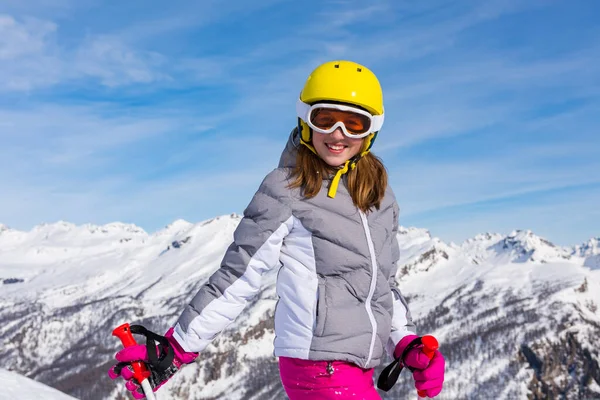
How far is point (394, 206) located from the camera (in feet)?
17.6

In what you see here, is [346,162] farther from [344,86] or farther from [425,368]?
[425,368]

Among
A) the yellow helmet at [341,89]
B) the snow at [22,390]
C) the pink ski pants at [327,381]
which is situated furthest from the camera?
the snow at [22,390]

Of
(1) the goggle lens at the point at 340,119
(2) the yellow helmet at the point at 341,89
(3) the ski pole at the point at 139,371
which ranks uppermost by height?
(2) the yellow helmet at the point at 341,89

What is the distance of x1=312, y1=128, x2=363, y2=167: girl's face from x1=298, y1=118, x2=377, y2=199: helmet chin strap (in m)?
0.05

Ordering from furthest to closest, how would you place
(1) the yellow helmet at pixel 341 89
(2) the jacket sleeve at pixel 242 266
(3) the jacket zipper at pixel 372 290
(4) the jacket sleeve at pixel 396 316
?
(4) the jacket sleeve at pixel 396 316 → (1) the yellow helmet at pixel 341 89 → (3) the jacket zipper at pixel 372 290 → (2) the jacket sleeve at pixel 242 266

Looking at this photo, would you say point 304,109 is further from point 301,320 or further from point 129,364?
point 129,364

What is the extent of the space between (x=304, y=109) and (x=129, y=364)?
2671 millimetres

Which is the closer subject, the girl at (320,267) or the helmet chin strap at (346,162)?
the girl at (320,267)

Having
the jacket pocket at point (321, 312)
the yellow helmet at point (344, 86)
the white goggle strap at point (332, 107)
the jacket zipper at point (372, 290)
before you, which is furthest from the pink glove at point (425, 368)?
the yellow helmet at point (344, 86)

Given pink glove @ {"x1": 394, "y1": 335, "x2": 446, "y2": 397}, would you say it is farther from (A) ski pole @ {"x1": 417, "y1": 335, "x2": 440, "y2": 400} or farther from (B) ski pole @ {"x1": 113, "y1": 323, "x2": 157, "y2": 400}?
(B) ski pole @ {"x1": 113, "y1": 323, "x2": 157, "y2": 400}

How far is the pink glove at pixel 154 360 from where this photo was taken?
4637mm

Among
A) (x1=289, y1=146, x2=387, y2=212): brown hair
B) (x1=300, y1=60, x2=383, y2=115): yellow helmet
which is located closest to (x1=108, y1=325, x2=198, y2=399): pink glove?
(x1=289, y1=146, x2=387, y2=212): brown hair

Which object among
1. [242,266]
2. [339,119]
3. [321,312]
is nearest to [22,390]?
[242,266]

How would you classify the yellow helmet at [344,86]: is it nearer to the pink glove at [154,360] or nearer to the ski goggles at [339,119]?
the ski goggles at [339,119]
